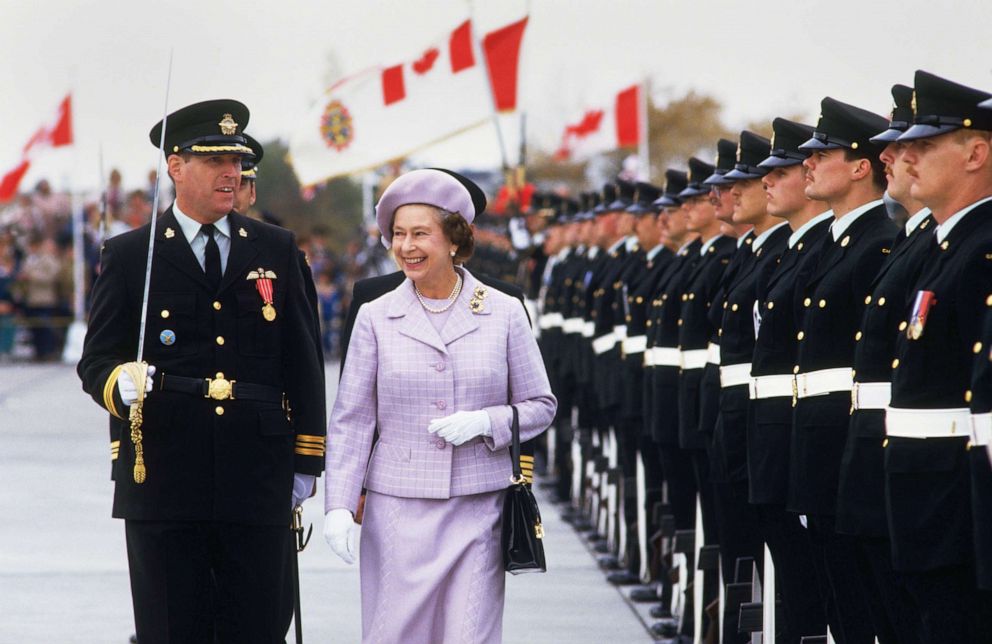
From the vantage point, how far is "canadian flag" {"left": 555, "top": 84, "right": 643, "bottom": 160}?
23.7m

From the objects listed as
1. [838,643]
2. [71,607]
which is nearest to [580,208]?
[71,607]

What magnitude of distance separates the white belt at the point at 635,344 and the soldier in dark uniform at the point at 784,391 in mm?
3133

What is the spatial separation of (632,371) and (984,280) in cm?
529

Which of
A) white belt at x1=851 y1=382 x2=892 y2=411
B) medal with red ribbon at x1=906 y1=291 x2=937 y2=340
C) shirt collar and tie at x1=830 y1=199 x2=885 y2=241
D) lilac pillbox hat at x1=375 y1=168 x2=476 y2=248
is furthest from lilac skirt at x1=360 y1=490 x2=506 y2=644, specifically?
shirt collar and tie at x1=830 y1=199 x2=885 y2=241

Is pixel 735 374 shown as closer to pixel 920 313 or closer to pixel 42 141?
pixel 920 313

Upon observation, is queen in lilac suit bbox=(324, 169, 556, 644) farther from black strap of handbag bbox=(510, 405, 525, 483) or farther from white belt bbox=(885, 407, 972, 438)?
white belt bbox=(885, 407, 972, 438)

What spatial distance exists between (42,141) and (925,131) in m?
19.5

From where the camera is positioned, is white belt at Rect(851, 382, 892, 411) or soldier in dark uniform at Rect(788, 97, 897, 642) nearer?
white belt at Rect(851, 382, 892, 411)

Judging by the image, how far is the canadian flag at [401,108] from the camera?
16359 mm

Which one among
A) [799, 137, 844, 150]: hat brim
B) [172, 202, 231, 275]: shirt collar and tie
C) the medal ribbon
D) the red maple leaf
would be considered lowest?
the medal ribbon

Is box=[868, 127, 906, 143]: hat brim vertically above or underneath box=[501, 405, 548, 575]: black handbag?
above

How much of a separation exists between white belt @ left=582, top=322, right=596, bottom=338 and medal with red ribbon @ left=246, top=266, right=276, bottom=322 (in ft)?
19.4

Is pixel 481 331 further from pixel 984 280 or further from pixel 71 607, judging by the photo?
pixel 71 607

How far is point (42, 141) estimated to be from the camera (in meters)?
23.2
